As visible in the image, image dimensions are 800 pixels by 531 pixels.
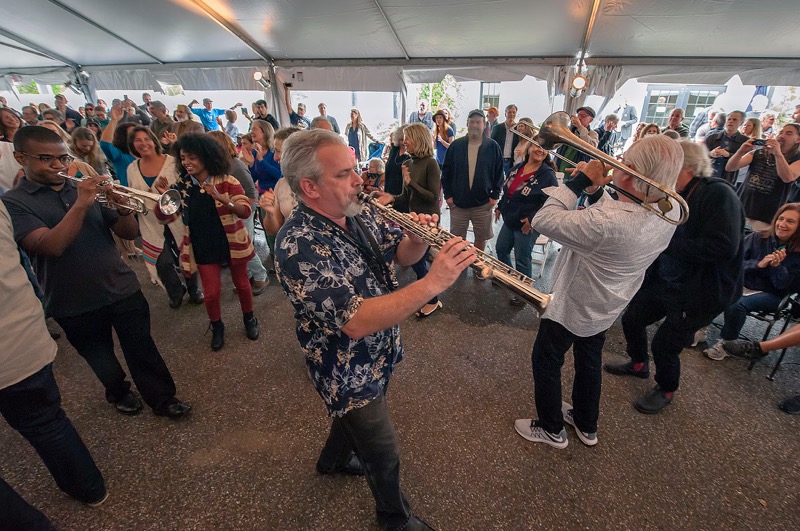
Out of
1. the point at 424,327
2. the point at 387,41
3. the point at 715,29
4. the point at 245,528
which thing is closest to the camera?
the point at 245,528

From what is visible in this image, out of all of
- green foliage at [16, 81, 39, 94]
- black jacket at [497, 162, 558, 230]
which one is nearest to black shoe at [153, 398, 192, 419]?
black jacket at [497, 162, 558, 230]

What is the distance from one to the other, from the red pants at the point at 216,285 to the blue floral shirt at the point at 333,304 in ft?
6.91

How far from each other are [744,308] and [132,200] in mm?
5219

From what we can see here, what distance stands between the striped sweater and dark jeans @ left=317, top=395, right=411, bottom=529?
2.15 metres

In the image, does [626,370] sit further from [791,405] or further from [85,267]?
[85,267]

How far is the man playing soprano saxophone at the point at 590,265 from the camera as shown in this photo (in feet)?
5.43

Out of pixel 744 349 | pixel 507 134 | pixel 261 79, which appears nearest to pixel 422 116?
pixel 507 134

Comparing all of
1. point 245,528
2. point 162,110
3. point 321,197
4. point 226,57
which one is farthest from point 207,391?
point 226,57

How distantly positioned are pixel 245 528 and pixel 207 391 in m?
1.30

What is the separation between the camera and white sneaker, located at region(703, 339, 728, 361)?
329 cm

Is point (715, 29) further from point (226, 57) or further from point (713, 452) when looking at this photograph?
point (226, 57)

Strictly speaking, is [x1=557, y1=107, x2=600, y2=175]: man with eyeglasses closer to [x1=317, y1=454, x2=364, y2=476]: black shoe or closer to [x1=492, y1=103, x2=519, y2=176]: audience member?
[x1=492, y1=103, x2=519, y2=176]: audience member

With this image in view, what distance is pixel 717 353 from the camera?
3293mm

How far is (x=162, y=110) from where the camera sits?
6.33m
